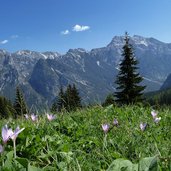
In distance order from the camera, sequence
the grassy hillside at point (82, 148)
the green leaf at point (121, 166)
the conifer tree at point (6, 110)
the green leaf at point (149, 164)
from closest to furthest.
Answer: the green leaf at point (149, 164) < the green leaf at point (121, 166) < the grassy hillside at point (82, 148) < the conifer tree at point (6, 110)

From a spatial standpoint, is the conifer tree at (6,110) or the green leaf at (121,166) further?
the conifer tree at (6,110)

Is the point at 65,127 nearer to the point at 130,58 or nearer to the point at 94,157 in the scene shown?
the point at 94,157

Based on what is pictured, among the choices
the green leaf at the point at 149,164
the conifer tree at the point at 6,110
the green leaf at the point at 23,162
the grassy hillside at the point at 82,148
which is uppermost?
the green leaf at the point at 23,162

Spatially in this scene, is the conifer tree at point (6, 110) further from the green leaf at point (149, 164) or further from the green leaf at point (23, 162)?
the green leaf at point (149, 164)

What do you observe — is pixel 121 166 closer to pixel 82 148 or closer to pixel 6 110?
pixel 82 148

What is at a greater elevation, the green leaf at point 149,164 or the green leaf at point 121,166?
the green leaf at point 149,164

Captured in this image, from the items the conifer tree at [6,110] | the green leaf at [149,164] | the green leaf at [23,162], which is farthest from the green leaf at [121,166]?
the conifer tree at [6,110]

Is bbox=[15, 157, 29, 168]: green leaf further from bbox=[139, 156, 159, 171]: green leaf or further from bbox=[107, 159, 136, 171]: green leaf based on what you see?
bbox=[139, 156, 159, 171]: green leaf

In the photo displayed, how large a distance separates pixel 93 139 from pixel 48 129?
90 centimetres

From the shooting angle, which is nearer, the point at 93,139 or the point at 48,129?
the point at 93,139

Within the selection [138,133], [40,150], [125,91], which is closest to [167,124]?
[138,133]

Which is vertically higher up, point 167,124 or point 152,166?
point 152,166

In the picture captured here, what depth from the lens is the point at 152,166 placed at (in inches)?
80.0

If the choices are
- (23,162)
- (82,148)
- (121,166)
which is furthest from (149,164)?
(82,148)
